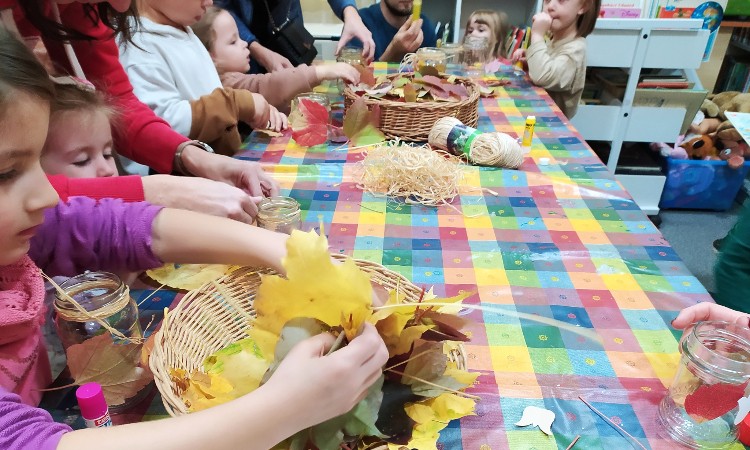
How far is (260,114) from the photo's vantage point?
4.61 feet

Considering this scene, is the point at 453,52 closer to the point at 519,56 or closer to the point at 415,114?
the point at 519,56

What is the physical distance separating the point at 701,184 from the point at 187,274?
8.09ft

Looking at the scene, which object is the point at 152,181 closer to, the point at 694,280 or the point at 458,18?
the point at 694,280

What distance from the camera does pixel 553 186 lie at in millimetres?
1151

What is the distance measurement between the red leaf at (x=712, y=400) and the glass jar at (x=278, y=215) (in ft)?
2.01

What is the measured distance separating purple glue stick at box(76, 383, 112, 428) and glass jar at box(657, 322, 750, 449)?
1.98ft

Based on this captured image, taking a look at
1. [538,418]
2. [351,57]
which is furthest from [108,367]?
[351,57]

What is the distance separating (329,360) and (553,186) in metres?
0.85

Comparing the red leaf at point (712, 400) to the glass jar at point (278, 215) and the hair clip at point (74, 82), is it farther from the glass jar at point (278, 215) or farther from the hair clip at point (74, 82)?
the hair clip at point (74, 82)

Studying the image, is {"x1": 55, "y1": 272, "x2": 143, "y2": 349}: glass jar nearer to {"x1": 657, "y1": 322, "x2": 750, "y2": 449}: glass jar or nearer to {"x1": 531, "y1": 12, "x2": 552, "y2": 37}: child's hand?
{"x1": 657, "y1": 322, "x2": 750, "y2": 449}: glass jar

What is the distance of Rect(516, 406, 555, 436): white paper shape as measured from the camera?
0.58 m

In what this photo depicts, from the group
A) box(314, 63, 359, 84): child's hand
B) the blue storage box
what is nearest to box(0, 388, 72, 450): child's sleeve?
box(314, 63, 359, 84): child's hand

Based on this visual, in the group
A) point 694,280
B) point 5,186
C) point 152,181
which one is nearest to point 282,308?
point 5,186

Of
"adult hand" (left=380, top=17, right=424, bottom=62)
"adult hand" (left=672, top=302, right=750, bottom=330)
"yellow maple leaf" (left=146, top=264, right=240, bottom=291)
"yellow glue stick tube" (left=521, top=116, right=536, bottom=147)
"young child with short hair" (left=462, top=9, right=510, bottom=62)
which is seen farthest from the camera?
"young child with short hair" (left=462, top=9, right=510, bottom=62)
